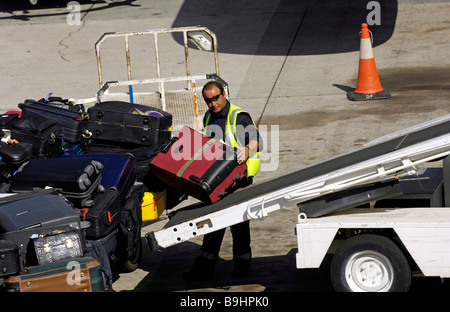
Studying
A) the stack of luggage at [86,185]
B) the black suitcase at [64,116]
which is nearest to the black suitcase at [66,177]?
the stack of luggage at [86,185]

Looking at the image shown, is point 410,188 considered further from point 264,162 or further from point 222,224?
point 264,162

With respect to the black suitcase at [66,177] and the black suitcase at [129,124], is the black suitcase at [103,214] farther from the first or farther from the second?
the black suitcase at [129,124]

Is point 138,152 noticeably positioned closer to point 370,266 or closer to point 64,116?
point 64,116

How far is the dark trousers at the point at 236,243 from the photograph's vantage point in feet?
22.6

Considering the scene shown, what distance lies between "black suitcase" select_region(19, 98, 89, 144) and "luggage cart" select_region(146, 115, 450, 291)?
2170 millimetres

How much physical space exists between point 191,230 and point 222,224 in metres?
0.27

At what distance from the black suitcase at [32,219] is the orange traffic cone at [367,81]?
6.83 meters

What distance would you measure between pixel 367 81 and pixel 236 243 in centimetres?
583

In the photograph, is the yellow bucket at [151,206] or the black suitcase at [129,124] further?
the black suitcase at [129,124]

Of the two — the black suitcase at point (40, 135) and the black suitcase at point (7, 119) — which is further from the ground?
the black suitcase at point (7, 119)

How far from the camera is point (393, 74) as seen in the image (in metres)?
13.1

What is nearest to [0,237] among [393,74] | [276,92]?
[276,92]

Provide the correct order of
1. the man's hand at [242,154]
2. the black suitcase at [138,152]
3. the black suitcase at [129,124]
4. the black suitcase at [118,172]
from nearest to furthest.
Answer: the man's hand at [242,154] < the black suitcase at [118,172] < the black suitcase at [138,152] < the black suitcase at [129,124]

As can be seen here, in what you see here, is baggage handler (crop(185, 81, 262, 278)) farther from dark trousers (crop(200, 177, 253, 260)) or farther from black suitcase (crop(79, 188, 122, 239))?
black suitcase (crop(79, 188, 122, 239))
